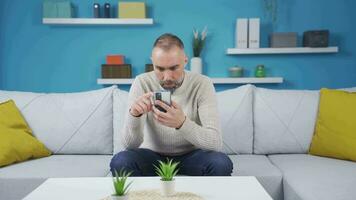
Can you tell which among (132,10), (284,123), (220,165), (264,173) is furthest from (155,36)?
(220,165)

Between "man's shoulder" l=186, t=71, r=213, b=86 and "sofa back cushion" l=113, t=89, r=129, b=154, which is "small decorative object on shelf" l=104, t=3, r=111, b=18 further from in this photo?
"man's shoulder" l=186, t=71, r=213, b=86

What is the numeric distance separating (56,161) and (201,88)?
0.85 m

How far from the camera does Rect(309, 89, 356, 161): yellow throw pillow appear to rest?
2.09 m

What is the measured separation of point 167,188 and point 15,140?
1.16 m

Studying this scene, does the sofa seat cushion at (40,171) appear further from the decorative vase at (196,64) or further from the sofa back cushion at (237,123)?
the decorative vase at (196,64)

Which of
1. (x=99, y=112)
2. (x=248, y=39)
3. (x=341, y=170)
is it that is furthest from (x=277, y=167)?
(x=248, y=39)

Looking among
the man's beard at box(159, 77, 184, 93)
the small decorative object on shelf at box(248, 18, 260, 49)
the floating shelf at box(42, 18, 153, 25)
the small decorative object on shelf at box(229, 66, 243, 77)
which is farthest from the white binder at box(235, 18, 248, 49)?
the man's beard at box(159, 77, 184, 93)

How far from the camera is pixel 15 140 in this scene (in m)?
2.08

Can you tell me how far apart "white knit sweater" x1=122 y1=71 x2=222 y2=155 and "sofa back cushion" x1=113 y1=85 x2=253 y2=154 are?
389mm

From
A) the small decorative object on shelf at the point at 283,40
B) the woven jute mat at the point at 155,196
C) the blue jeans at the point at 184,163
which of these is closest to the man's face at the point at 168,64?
the blue jeans at the point at 184,163

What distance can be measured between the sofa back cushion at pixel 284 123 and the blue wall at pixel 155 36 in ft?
4.16

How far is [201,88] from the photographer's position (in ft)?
6.25

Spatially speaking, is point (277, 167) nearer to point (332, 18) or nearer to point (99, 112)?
point (99, 112)

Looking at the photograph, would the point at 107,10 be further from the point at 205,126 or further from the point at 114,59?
the point at 205,126
